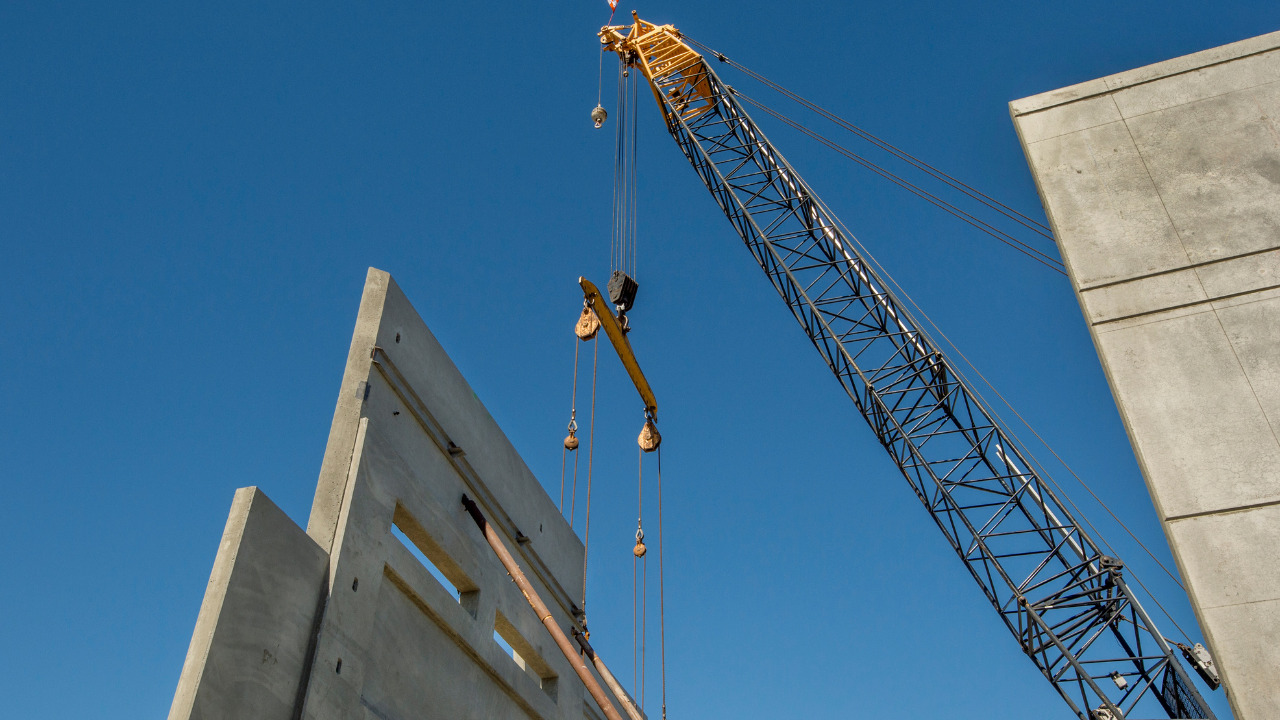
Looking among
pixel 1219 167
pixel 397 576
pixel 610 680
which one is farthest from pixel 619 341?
pixel 1219 167

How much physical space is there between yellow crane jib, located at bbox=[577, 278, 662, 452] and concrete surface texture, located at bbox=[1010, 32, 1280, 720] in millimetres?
13606

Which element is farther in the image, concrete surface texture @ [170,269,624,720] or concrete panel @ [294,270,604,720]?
concrete panel @ [294,270,604,720]

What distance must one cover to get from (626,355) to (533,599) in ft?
37.2

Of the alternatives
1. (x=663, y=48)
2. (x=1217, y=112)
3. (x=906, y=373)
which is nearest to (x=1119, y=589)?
(x=906, y=373)

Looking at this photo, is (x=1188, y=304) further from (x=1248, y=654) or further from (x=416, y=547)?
(x=416, y=547)

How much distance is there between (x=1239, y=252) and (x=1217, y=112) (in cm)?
165

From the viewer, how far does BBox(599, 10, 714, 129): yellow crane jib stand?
3212 cm

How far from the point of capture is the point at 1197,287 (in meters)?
8.26

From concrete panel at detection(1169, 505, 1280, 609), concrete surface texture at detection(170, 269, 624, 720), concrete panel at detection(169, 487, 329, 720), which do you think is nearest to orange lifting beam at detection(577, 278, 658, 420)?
concrete surface texture at detection(170, 269, 624, 720)

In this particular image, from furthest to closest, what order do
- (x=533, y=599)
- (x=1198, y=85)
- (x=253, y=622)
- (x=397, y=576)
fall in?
(x=533, y=599), (x=397, y=576), (x=1198, y=85), (x=253, y=622)

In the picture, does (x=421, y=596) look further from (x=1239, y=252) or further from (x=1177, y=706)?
(x=1177, y=706)

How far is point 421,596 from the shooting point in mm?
11789

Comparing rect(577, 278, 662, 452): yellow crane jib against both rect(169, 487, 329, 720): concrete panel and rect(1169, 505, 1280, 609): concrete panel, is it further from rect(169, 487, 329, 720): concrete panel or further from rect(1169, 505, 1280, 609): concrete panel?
rect(1169, 505, 1280, 609): concrete panel

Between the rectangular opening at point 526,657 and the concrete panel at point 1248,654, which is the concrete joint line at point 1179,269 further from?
the rectangular opening at point 526,657
